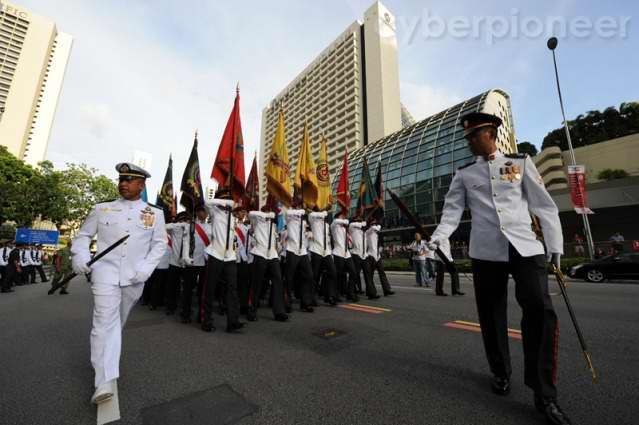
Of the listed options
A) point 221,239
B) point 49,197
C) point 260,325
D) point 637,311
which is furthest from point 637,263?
point 49,197

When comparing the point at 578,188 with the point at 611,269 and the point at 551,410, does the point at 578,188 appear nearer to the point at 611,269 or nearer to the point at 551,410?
the point at 611,269

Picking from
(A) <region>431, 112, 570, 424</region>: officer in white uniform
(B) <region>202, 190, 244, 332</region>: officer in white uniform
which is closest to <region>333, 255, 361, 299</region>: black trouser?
(B) <region>202, 190, 244, 332</region>: officer in white uniform

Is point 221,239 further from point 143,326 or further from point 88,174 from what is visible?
point 88,174

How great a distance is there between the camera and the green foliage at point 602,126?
3900cm

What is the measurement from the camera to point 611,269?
10281mm

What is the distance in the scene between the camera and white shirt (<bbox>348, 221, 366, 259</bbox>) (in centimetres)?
734

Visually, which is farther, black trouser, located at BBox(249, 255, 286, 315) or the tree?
the tree

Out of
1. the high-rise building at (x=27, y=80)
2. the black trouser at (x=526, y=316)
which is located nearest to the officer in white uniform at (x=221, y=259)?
the black trouser at (x=526, y=316)

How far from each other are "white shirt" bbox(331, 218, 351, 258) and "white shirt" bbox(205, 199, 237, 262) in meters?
2.70

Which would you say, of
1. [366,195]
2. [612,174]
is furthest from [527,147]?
[366,195]

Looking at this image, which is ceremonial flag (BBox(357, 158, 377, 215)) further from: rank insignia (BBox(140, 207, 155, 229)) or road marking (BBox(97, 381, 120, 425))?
road marking (BBox(97, 381, 120, 425))

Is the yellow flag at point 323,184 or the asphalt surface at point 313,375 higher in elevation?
the yellow flag at point 323,184

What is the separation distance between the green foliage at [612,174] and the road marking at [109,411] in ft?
148

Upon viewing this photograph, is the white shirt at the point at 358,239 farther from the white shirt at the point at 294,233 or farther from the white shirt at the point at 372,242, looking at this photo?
the white shirt at the point at 294,233
